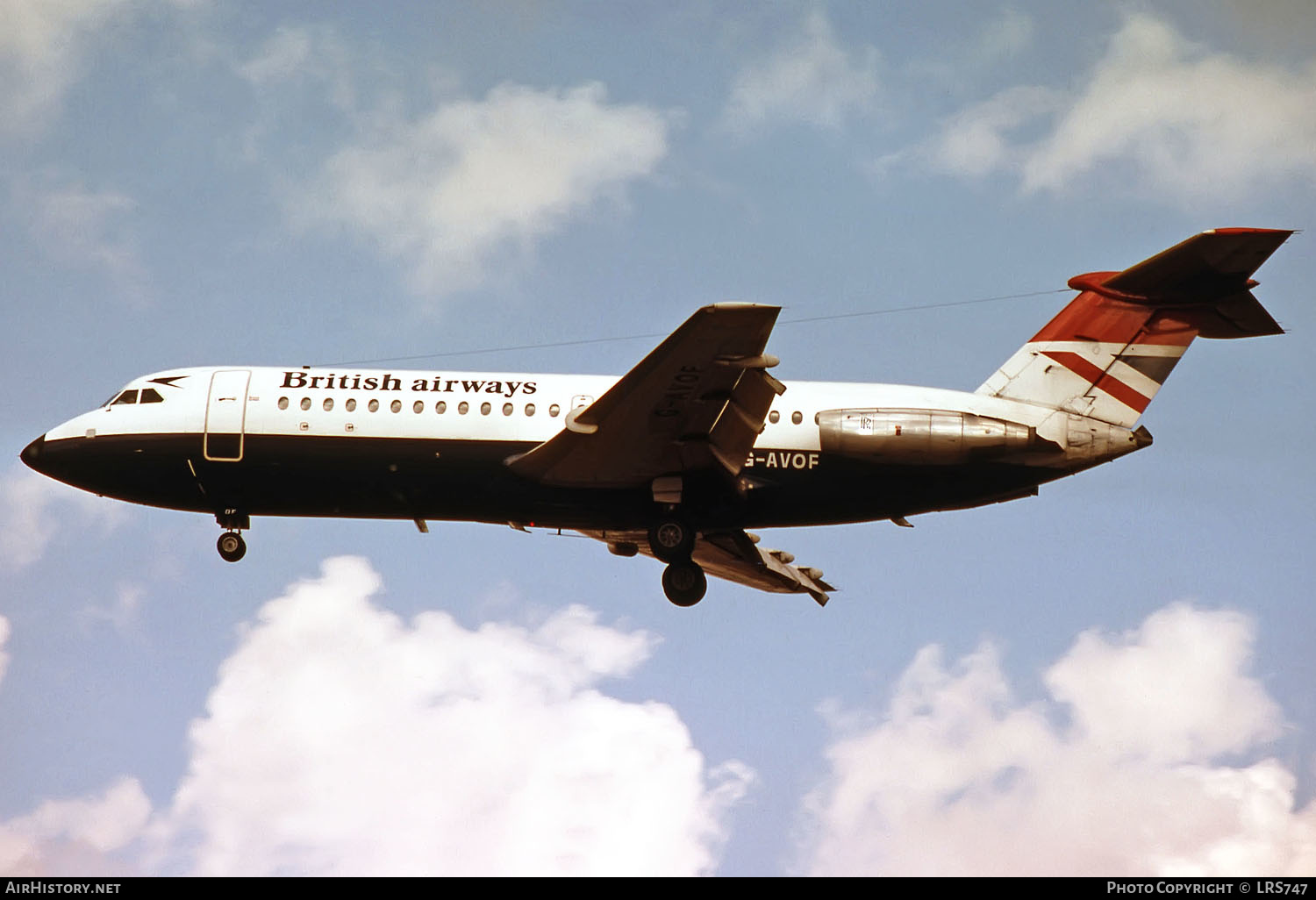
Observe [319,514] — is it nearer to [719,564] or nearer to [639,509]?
[639,509]

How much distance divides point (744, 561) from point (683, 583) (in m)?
4.67

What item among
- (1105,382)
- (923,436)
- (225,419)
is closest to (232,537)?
(225,419)

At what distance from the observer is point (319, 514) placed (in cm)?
3234

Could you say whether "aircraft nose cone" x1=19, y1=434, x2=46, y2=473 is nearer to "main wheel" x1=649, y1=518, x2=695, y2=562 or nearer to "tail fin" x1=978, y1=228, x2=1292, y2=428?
"main wheel" x1=649, y1=518, x2=695, y2=562

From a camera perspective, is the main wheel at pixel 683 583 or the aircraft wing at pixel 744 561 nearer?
the main wheel at pixel 683 583

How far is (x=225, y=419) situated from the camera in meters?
32.0

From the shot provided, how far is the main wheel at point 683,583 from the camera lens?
32.6 m

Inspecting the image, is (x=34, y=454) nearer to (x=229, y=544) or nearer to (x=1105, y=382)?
(x=229, y=544)

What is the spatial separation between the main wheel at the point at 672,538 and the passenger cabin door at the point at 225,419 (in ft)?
28.8

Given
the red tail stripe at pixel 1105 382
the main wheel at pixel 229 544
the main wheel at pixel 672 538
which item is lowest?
the main wheel at pixel 672 538

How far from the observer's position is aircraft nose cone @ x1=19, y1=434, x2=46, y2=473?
3325 centimetres

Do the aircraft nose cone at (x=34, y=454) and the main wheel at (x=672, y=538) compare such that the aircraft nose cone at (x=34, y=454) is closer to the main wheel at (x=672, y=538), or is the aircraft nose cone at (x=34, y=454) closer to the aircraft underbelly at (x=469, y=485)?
the aircraft underbelly at (x=469, y=485)

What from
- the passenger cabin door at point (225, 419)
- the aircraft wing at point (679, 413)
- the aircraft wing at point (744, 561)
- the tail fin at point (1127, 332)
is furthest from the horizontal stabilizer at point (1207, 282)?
the passenger cabin door at point (225, 419)
